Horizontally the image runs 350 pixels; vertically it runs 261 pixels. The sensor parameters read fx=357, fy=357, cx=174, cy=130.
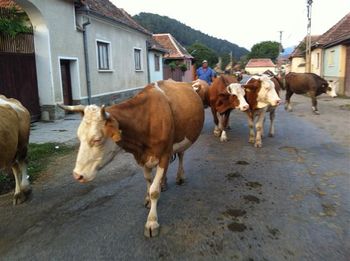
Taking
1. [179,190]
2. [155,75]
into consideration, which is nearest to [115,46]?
[155,75]

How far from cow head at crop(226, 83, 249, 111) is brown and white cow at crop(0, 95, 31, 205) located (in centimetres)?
423

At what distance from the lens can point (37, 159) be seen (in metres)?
6.82

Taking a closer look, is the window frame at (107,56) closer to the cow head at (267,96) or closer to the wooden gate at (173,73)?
the cow head at (267,96)

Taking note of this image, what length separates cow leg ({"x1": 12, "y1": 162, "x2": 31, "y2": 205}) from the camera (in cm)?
472

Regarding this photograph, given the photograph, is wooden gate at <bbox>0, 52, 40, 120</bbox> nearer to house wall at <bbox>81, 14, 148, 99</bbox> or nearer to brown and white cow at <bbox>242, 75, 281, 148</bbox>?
house wall at <bbox>81, 14, 148, 99</bbox>

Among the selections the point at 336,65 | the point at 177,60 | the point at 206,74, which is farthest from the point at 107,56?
the point at 177,60

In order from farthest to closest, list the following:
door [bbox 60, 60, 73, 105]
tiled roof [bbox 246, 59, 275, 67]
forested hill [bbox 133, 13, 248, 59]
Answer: tiled roof [bbox 246, 59, 275, 67]
forested hill [bbox 133, 13, 248, 59]
door [bbox 60, 60, 73, 105]

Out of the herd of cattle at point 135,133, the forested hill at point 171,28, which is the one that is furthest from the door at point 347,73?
the forested hill at point 171,28

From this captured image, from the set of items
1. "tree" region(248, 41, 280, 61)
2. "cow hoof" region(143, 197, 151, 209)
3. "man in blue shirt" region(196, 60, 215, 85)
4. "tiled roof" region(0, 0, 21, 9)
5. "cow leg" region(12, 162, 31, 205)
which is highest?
"tree" region(248, 41, 280, 61)

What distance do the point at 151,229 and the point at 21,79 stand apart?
8676 millimetres

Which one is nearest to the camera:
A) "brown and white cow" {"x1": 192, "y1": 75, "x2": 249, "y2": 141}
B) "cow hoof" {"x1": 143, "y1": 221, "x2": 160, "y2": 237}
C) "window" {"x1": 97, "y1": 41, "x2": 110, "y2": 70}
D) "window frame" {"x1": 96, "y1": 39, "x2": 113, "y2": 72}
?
"cow hoof" {"x1": 143, "y1": 221, "x2": 160, "y2": 237}

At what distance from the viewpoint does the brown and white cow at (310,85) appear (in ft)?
45.4

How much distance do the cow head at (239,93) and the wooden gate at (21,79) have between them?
21.2 ft

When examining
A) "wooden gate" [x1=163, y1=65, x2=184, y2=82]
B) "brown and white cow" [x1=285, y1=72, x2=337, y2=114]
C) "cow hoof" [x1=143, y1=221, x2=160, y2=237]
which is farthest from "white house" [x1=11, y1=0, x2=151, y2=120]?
"wooden gate" [x1=163, y1=65, x2=184, y2=82]
